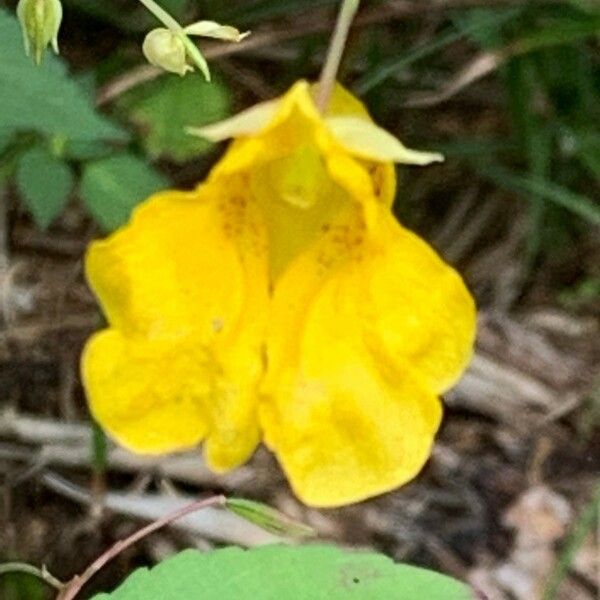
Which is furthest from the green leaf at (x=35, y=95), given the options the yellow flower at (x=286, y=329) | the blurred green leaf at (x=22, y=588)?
the blurred green leaf at (x=22, y=588)

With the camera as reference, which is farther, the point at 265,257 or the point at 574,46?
the point at 574,46

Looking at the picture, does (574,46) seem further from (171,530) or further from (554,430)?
(171,530)

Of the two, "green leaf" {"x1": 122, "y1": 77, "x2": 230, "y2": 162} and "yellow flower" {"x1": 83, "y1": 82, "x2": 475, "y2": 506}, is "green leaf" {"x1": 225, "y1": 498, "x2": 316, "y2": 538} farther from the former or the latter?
"green leaf" {"x1": 122, "y1": 77, "x2": 230, "y2": 162}

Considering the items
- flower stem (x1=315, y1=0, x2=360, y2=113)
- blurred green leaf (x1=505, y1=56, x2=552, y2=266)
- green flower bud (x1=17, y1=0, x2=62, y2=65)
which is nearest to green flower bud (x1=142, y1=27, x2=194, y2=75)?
green flower bud (x1=17, y1=0, x2=62, y2=65)

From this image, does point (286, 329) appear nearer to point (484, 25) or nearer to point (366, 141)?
point (366, 141)

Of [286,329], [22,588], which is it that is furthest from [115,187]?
[22,588]

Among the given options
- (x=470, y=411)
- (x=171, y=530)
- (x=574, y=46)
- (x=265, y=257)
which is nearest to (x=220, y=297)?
(x=265, y=257)
